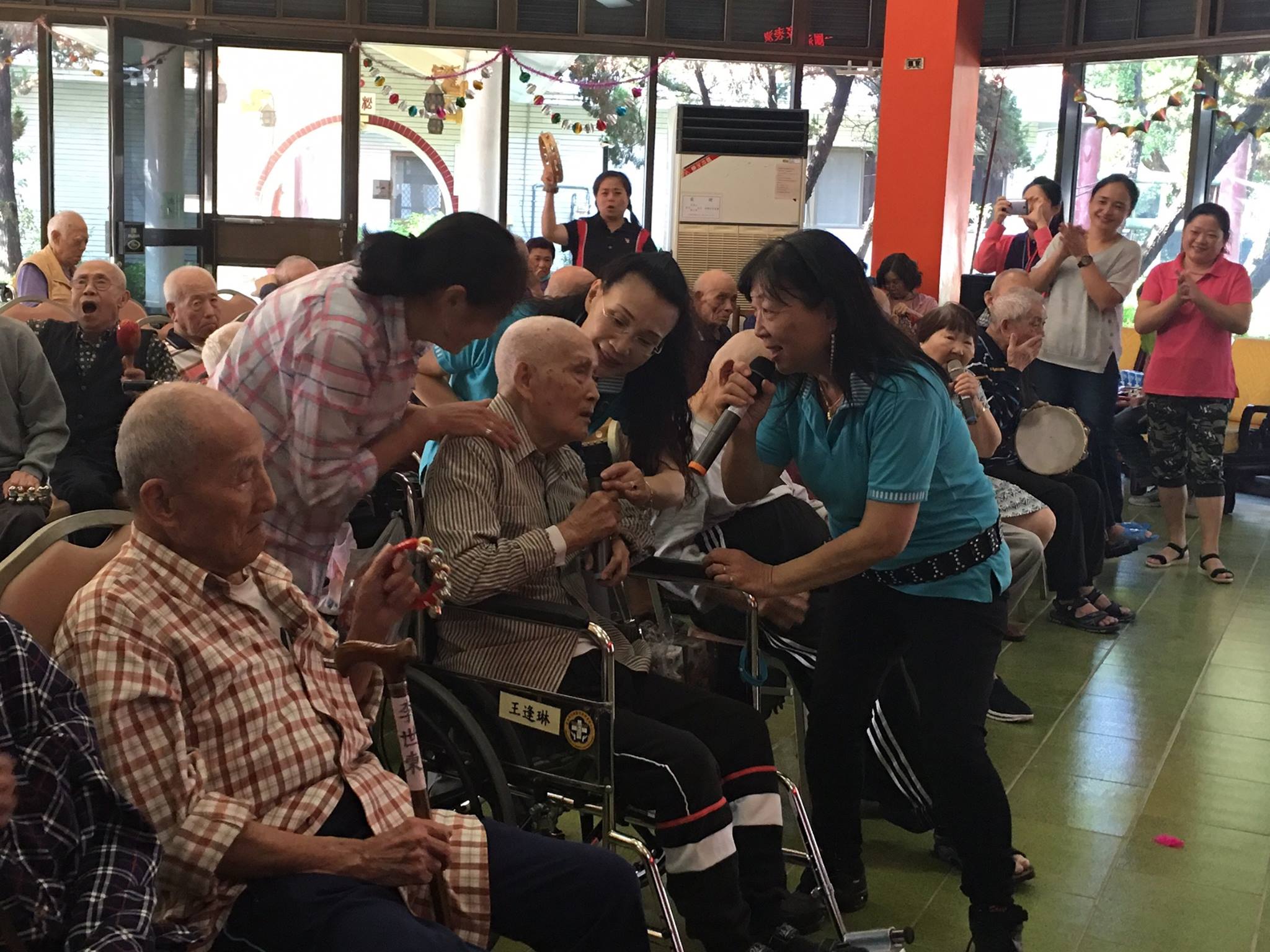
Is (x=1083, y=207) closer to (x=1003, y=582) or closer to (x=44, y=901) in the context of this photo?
(x=1003, y=582)

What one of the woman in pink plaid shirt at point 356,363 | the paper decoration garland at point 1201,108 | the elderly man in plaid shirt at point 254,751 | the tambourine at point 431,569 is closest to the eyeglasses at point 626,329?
the woman in pink plaid shirt at point 356,363

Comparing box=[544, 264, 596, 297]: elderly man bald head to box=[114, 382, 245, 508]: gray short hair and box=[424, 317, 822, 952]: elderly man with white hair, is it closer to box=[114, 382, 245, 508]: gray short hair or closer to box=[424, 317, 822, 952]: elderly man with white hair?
box=[424, 317, 822, 952]: elderly man with white hair

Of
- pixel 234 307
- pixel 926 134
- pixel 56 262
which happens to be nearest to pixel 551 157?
pixel 926 134

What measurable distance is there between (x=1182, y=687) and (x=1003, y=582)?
87.5 inches

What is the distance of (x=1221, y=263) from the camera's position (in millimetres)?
6016

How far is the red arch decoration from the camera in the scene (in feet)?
29.7

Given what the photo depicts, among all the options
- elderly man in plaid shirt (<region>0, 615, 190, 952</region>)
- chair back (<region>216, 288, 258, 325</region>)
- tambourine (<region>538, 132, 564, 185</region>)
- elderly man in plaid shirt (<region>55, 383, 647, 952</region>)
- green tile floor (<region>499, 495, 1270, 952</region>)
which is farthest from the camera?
tambourine (<region>538, 132, 564, 185</region>)

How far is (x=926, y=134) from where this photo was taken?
7.76 metres

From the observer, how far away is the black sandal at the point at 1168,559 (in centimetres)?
608

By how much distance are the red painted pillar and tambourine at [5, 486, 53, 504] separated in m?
5.31

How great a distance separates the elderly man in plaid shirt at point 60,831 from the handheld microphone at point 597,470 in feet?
3.71

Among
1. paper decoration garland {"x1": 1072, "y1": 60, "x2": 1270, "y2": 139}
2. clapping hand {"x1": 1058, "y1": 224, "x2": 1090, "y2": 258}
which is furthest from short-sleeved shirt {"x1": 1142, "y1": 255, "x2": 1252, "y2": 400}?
paper decoration garland {"x1": 1072, "y1": 60, "x2": 1270, "y2": 139}

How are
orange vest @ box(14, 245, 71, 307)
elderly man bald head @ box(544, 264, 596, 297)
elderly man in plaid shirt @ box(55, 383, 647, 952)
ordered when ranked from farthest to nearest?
orange vest @ box(14, 245, 71, 307) < elderly man bald head @ box(544, 264, 596, 297) < elderly man in plaid shirt @ box(55, 383, 647, 952)

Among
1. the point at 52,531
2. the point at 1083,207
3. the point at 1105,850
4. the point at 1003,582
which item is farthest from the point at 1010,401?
the point at 1083,207
